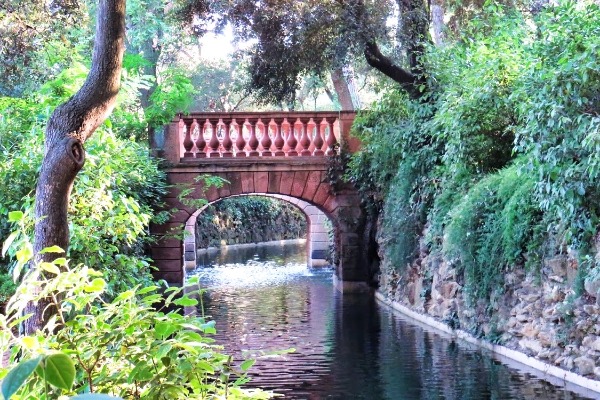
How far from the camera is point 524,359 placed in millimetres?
8961

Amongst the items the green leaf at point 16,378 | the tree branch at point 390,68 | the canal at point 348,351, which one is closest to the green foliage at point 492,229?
the canal at point 348,351

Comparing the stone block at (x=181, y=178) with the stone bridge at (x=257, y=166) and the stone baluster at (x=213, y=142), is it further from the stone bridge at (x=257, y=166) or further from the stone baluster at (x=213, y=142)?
the stone baluster at (x=213, y=142)

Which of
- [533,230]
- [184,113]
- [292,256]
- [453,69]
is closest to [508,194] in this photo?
[533,230]

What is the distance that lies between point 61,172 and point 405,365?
5.17 meters

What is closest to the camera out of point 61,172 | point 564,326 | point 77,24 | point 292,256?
point 61,172

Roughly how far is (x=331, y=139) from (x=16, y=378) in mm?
14428

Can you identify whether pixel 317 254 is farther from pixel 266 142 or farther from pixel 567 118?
pixel 567 118

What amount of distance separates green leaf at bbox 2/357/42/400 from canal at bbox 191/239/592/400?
186 centimetres

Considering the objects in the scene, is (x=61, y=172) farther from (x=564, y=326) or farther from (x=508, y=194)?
(x=508, y=194)

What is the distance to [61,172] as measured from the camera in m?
4.90

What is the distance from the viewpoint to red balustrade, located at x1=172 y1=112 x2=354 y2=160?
15.4 metres

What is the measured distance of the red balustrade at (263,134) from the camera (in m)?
15.4

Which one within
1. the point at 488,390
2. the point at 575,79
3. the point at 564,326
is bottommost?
the point at 488,390

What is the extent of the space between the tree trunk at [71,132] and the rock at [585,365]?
4.74m
